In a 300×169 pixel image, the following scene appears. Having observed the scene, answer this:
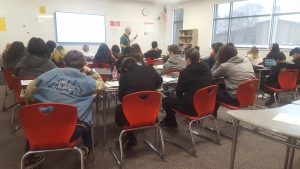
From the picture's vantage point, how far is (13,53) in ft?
14.0

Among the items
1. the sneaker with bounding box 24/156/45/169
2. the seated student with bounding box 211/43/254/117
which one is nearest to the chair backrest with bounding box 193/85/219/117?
the seated student with bounding box 211/43/254/117

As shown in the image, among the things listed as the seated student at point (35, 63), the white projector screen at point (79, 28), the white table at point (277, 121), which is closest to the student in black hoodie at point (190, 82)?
the white table at point (277, 121)

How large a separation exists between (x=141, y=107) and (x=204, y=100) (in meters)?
0.78

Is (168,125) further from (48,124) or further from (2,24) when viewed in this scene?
(2,24)

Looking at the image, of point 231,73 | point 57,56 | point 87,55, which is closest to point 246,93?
point 231,73

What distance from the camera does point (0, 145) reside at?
2.73 m

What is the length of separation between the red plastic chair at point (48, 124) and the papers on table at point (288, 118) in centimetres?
140

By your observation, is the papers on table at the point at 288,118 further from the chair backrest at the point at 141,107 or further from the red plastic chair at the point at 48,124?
the red plastic chair at the point at 48,124

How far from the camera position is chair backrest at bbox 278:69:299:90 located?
404 centimetres

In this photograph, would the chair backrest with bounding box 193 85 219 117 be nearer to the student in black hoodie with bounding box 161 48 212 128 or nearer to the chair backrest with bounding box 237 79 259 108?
the student in black hoodie with bounding box 161 48 212 128

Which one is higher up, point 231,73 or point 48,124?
point 231,73

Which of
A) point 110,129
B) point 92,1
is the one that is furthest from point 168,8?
point 110,129

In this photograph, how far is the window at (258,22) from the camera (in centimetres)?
688

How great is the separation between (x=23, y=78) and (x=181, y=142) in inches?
88.7
